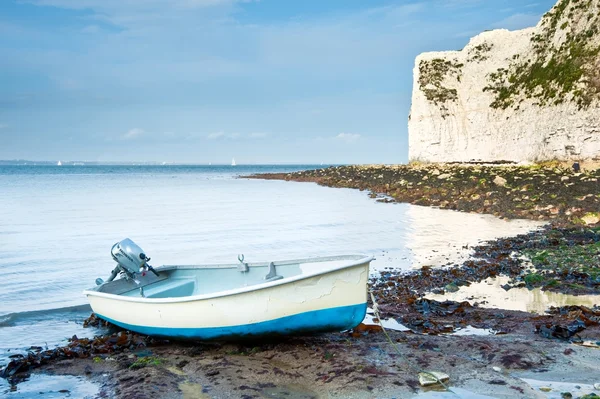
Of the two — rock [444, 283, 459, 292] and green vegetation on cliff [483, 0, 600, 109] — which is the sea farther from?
green vegetation on cliff [483, 0, 600, 109]

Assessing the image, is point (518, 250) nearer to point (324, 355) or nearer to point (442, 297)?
point (442, 297)

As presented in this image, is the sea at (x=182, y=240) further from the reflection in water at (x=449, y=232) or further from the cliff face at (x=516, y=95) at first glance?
the cliff face at (x=516, y=95)

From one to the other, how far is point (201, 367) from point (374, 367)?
242 centimetres

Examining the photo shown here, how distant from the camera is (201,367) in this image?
25.5 ft

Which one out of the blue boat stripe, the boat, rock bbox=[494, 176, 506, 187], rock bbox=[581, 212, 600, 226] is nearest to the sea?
the boat

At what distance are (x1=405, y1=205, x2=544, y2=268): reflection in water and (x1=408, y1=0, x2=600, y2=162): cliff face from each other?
65.3 feet

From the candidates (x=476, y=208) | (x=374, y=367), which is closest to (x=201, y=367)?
(x=374, y=367)

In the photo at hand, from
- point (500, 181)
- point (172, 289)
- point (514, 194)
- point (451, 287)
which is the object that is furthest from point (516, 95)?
point (172, 289)

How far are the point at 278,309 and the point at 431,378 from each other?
2.30 meters

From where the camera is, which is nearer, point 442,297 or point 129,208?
point 442,297

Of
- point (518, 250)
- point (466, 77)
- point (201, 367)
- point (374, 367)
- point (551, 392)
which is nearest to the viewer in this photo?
point (551, 392)

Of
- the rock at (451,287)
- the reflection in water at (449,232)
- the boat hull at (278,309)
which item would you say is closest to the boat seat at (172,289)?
the boat hull at (278,309)

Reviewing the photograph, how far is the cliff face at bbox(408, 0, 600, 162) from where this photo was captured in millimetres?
40969

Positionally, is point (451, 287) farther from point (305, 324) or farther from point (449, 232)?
point (449, 232)
